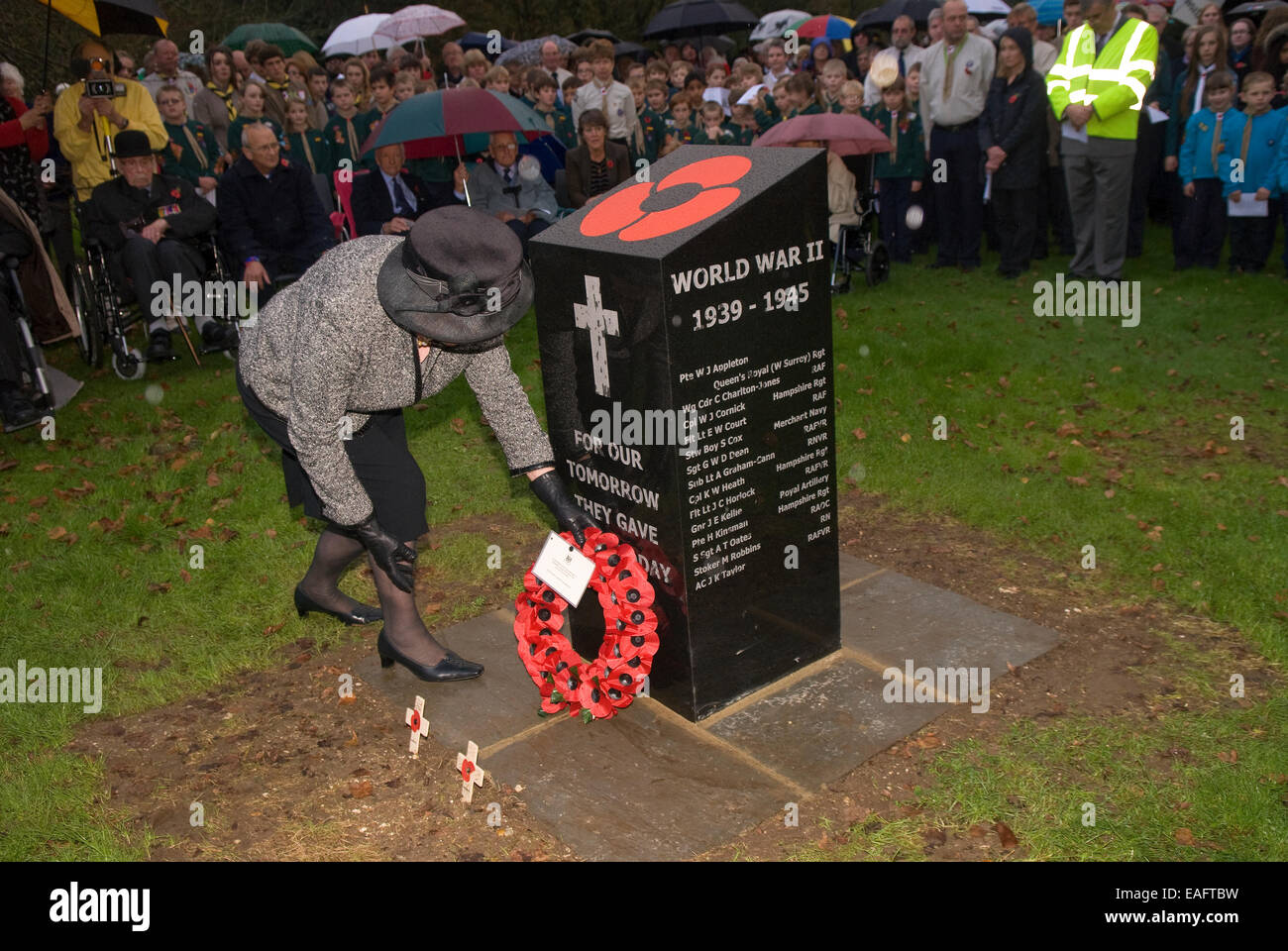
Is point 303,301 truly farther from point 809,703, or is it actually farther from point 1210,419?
point 1210,419

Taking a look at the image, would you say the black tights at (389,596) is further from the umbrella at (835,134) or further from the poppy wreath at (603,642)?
the umbrella at (835,134)

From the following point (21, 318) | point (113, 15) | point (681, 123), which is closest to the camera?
point (21, 318)

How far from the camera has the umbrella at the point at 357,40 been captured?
19188 mm

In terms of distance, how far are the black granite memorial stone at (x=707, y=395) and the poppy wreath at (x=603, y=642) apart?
0.36 ft

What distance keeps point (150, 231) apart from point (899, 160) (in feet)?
27.5

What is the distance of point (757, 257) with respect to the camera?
4.57 m

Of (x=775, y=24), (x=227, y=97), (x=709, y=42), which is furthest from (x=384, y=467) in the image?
(x=709, y=42)

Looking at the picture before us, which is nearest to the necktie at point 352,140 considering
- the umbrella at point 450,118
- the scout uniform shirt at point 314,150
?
Answer: the scout uniform shirt at point 314,150

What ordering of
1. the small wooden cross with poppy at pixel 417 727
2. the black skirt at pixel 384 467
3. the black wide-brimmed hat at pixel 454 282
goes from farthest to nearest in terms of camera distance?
the black skirt at pixel 384 467, the small wooden cross with poppy at pixel 417 727, the black wide-brimmed hat at pixel 454 282

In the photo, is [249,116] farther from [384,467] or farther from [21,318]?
[384,467]

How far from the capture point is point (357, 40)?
63.4 feet

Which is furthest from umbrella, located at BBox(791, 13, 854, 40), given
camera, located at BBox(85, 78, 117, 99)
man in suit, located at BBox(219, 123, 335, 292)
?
camera, located at BBox(85, 78, 117, 99)

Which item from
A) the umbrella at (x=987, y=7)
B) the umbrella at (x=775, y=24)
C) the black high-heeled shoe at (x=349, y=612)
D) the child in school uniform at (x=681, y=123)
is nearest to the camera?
the black high-heeled shoe at (x=349, y=612)

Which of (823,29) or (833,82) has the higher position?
(823,29)
